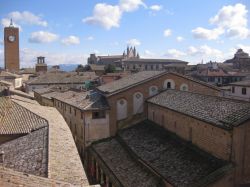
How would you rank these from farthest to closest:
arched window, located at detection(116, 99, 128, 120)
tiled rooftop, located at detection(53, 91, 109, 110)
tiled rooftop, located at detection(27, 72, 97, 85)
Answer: tiled rooftop, located at detection(27, 72, 97, 85), arched window, located at detection(116, 99, 128, 120), tiled rooftop, located at detection(53, 91, 109, 110)

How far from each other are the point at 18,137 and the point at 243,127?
12049 mm

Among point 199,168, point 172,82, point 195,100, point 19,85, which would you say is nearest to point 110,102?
point 172,82

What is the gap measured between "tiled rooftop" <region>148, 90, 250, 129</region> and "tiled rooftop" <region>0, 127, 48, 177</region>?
30.3 feet

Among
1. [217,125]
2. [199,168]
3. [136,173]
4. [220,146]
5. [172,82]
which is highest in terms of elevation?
[172,82]

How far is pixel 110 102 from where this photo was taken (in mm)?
29125

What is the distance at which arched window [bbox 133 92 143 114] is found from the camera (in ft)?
98.5

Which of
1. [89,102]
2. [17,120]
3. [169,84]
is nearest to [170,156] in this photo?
[17,120]

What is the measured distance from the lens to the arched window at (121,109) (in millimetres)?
29547

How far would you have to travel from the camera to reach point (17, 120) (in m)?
19.2

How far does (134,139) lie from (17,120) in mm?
9516

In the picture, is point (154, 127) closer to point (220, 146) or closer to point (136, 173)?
point (136, 173)

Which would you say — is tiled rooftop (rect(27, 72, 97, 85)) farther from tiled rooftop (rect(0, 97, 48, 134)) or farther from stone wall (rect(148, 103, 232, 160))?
tiled rooftop (rect(0, 97, 48, 134))

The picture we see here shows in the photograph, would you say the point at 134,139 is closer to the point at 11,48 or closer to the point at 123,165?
the point at 123,165

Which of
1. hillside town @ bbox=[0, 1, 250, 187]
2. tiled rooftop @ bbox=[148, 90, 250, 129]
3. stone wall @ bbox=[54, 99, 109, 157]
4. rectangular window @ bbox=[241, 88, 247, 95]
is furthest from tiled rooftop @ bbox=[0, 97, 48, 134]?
rectangular window @ bbox=[241, 88, 247, 95]
